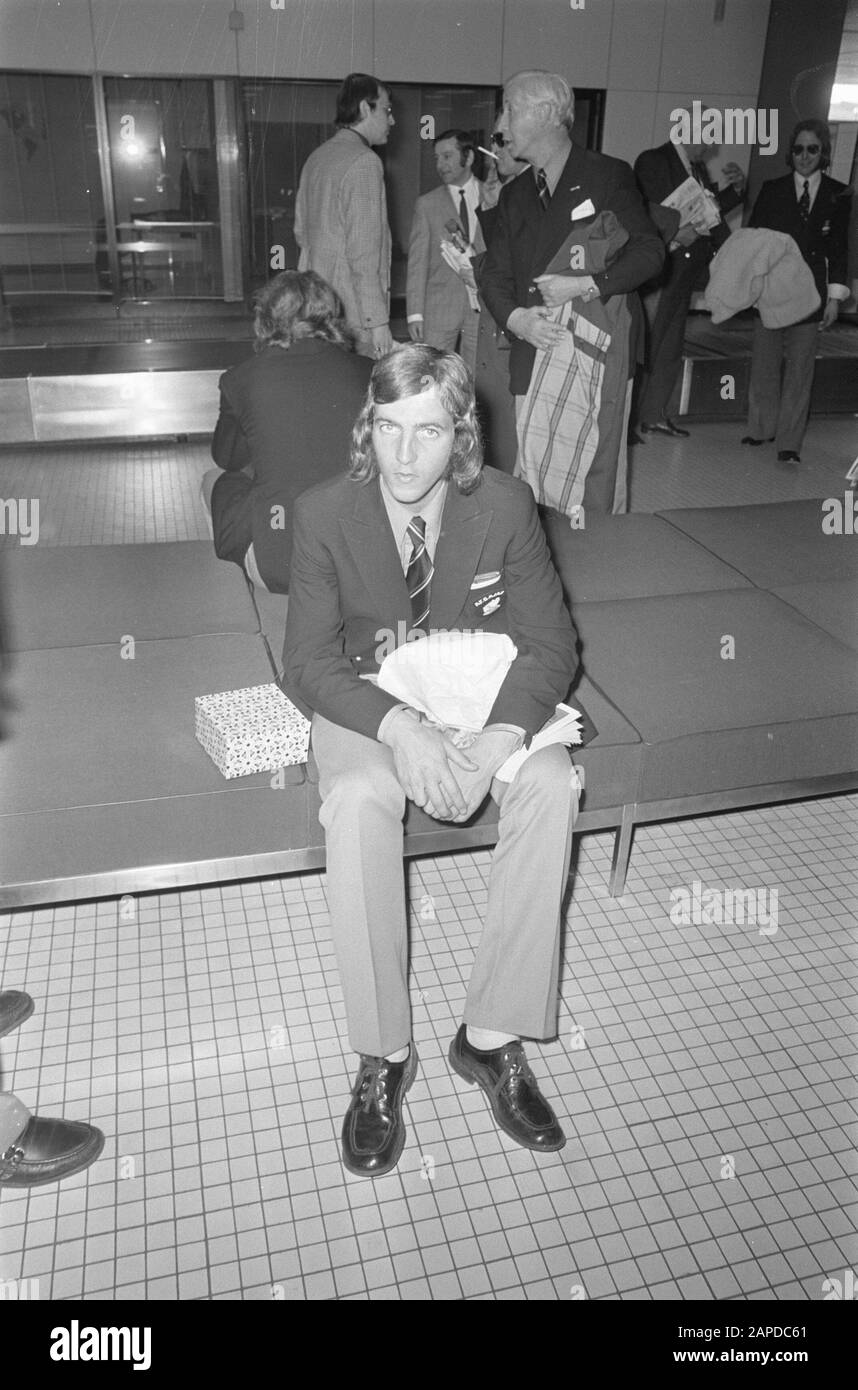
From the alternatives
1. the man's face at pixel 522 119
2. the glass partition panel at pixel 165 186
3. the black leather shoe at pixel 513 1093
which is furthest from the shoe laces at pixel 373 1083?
the glass partition panel at pixel 165 186

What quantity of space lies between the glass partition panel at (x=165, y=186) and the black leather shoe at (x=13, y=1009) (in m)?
8.45

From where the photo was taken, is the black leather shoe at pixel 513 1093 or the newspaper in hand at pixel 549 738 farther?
the newspaper in hand at pixel 549 738

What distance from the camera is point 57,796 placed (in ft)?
7.14

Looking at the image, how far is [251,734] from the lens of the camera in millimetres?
2209

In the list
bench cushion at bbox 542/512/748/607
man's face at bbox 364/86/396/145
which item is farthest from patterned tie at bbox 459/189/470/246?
bench cushion at bbox 542/512/748/607

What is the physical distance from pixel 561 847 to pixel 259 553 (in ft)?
4.73

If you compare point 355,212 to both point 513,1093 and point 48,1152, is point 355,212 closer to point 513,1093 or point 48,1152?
point 513,1093

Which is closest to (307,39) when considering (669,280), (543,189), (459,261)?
(669,280)

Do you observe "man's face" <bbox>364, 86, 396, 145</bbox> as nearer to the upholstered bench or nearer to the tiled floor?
the upholstered bench

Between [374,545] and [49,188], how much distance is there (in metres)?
8.67

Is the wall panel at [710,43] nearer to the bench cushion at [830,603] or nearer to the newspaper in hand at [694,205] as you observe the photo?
the newspaper in hand at [694,205]

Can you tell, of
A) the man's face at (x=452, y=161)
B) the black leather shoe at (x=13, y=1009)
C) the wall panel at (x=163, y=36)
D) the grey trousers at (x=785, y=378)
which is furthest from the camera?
the wall panel at (x=163, y=36)

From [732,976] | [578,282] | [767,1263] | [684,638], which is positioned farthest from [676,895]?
[578,282]

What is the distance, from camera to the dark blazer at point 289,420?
2.94m
